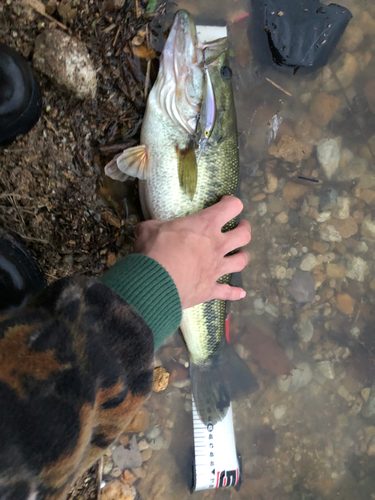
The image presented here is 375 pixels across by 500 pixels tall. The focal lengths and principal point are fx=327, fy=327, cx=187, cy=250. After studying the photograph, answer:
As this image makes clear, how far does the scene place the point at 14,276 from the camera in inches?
55.6

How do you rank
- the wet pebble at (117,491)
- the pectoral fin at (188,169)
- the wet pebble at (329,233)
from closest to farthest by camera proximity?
1. the pectoral fin at (188,169)
2. the wet pebble at (117,491)
3. the wet pebble at (329,233)

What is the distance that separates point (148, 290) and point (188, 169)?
0.82 meters

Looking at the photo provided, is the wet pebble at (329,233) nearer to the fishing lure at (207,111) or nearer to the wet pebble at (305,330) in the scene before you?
the wet pebble at (305,330)

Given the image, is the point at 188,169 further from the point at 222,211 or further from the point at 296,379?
the point at 296,379

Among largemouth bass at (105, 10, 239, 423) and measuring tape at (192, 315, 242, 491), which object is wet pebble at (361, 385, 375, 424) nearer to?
measuring tape at (192, 315, 242, 491)

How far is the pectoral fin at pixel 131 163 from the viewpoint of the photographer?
1664 mm

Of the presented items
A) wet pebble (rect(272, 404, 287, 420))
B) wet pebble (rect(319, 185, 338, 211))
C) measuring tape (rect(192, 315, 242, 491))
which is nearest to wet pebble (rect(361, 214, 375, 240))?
wet pebble (rect(319, 185, 338, 211))

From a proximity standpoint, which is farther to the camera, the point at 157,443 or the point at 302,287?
the point at 302,287

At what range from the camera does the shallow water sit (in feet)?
7.02

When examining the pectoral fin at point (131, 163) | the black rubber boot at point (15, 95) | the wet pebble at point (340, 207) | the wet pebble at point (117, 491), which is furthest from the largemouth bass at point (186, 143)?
the wet pebble at point (117, 491)

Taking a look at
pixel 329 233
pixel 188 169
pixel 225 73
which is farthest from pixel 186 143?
pixel 329 233

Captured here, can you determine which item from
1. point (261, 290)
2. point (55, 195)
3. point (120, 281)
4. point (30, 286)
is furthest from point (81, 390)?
point (261, 290)

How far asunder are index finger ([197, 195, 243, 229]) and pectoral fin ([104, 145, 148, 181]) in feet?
1.33

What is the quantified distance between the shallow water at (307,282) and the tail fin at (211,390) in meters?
0.09
